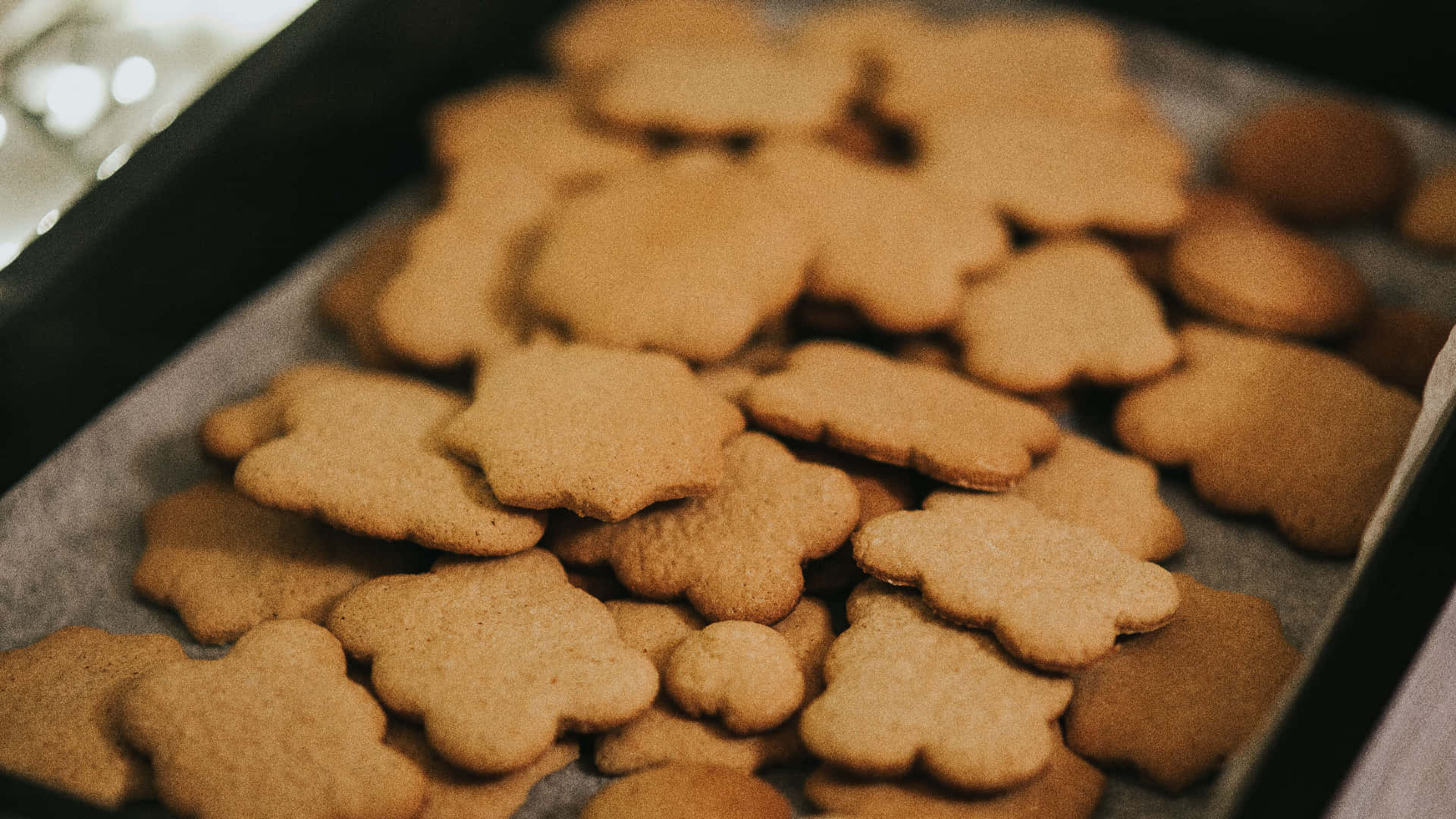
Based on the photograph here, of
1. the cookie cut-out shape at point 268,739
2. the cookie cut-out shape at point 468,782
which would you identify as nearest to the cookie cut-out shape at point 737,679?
the cookie cut-out shape at point 468,782

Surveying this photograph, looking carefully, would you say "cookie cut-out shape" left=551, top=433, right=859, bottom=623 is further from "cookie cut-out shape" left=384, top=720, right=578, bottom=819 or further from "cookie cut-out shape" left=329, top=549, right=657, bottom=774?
"cookie cut-out shape" left=384, top=720, right=578, bottom=819

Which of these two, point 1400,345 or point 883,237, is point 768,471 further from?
point 1400,345

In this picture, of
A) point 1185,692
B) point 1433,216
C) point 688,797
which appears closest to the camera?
point 688,797

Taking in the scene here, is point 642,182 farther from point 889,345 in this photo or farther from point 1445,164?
point 1445,164

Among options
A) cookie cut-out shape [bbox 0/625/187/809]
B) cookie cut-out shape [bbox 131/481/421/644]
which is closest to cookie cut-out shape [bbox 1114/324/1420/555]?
cookie cut-out shape [bbox 131/481/421/644]

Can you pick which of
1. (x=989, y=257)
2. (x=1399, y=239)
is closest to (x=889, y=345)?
(x=989, y=257)

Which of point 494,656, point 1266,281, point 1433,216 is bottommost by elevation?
point 1433,216

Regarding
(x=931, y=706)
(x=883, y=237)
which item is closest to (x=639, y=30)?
(x=883, y=237)
